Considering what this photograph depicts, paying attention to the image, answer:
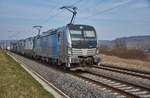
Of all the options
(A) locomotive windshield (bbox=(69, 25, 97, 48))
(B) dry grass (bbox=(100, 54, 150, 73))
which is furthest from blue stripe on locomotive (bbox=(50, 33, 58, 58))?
(B) dry grass (bbox=(100, 54, 150, 73))

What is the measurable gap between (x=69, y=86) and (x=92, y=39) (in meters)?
7.71

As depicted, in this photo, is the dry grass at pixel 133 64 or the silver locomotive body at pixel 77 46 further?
the dry grass at pixel 133 64

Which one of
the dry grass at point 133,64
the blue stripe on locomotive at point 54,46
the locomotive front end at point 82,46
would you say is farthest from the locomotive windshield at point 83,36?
the dry grass at point 133,64

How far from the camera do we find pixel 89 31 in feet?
78.2

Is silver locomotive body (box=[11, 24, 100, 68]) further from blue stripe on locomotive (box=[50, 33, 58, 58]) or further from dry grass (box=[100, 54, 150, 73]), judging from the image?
dry grass (box=[100, 54, 150, 73])

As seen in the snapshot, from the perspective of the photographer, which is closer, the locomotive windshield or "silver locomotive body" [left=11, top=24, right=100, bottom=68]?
"silver locomotive body" [left=11, top=24, right=100, bottom=68]

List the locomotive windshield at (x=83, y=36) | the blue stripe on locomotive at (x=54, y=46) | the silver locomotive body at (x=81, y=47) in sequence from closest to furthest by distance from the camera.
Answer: the silver locomotive body at (x=81, y=47) < the locomotive windshield at (x=83, y=36) < the blue stripe on locomotive at (x=54, y=46)

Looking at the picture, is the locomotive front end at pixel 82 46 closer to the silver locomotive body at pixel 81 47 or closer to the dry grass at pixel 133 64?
the silver locomotive body at pixel 81 47

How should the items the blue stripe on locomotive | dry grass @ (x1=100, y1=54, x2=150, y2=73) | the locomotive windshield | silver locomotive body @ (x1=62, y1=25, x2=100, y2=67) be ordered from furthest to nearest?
1. dry grass @ (x1=100, y1=54, x2=150, y2=73)
2. the blue stripe on locomotive
3. the locomotive windshield
4. silver locomotive body @ (x1=62, y1=25, x2=100, y2=67)

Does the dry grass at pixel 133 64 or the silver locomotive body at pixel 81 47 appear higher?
the silver locomotive body at pixel 81 47

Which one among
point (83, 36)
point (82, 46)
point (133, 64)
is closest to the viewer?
point (82, 46)

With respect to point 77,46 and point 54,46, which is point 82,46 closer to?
point 77,46

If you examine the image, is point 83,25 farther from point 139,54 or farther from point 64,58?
point 139,54

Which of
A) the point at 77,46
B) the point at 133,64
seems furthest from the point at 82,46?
the point at 133,64
